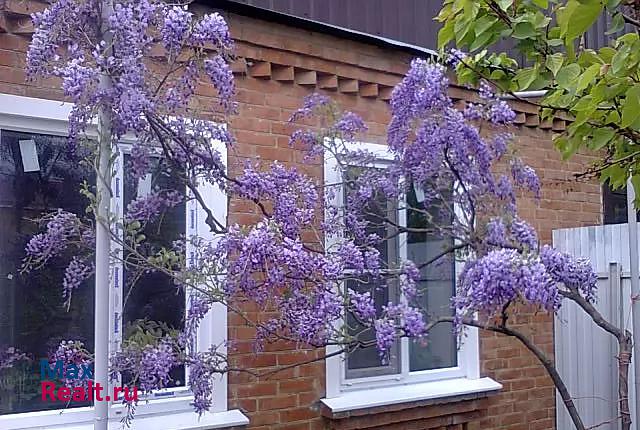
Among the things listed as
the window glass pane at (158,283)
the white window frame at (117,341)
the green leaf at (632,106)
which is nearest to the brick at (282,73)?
the white window frame at (117,341)

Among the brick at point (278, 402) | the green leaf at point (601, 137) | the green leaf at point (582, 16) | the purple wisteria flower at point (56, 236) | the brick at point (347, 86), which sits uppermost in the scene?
the brick at point (347, 86)

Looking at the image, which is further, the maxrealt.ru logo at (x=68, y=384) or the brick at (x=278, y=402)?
the brick at (x=278, y=402)

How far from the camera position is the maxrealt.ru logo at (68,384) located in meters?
3.57

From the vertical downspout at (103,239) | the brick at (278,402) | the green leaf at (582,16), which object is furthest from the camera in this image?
the brick at (278,402)

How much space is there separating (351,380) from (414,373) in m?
0.62

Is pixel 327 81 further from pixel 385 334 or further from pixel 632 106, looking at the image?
pixel 632 106

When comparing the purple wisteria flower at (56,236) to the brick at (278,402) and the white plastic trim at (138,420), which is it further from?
the brick at (278,402)

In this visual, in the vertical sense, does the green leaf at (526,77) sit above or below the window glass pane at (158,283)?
above

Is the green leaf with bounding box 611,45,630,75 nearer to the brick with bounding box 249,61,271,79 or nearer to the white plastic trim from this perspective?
the brick with bounding box 249,61,271,79

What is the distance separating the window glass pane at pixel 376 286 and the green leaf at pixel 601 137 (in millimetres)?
1428

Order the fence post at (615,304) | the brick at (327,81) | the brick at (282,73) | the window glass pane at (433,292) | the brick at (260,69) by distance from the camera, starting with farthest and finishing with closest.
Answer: the fence post at (615,304) → the window glass pane at (433,292) → the brick at (327,81) → the brick at (282,73) → the brick at (260,69)

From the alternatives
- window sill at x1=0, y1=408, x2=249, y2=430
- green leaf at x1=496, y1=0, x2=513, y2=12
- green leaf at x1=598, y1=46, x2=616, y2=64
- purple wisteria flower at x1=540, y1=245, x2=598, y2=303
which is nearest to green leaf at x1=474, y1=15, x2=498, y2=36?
green leaf at x1=496, y1=0, x2=513, y2=12

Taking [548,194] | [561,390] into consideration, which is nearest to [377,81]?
[548,194]

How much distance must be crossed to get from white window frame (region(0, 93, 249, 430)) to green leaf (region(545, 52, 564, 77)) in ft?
5.90
